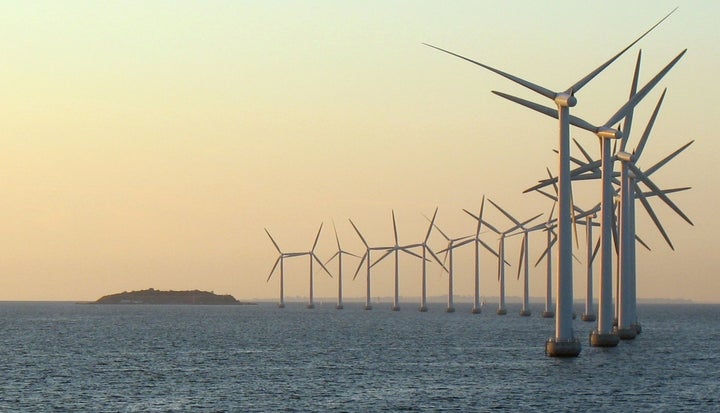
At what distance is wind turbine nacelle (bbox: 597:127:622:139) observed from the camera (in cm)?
11138

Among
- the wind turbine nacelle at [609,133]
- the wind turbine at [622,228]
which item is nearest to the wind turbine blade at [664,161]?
the wind turbine at [622,228]

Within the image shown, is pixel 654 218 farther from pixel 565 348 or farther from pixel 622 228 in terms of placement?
pixel 565 348

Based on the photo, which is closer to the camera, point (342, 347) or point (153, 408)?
point (153, 408)

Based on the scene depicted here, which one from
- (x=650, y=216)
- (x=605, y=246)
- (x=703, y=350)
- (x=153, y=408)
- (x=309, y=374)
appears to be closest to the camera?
(x=153, y=408)

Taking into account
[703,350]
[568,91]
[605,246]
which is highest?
[568,91]

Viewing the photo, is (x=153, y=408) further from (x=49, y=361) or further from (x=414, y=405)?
(x=49, y=361)

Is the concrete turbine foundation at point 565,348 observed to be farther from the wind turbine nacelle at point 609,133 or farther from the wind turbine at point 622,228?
the wind turbine nacelle at point 609,133

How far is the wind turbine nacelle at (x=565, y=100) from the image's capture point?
326 ft

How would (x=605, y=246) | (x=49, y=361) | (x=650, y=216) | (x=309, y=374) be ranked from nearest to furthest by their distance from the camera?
(x=309, y=374)
(x=605, y=246)
(x=49, y=361)
(x=650, y=216)

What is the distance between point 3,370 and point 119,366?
1028 cm

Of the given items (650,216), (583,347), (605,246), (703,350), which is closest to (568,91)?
(605,246)

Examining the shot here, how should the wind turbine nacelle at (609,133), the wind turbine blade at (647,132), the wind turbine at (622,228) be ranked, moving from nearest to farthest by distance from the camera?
the wind turbine at (622,228) → the wind turbine nacelle at (609,133) → the wind turbine blade at (647,132)

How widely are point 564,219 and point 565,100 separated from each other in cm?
1081

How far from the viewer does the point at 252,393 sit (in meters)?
82.3
